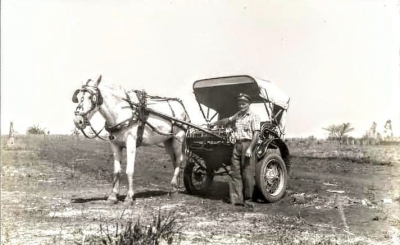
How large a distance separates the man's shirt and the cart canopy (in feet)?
2.16

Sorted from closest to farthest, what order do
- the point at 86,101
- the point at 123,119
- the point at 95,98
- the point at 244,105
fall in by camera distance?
the point at 86,101, the point at 95,98, the point at 244,105, the point at 123,119

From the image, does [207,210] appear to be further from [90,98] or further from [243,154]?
[90,98]

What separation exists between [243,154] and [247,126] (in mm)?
487

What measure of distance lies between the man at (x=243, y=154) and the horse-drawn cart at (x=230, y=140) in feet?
0.62

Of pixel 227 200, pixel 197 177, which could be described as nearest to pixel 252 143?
pixel 227 200

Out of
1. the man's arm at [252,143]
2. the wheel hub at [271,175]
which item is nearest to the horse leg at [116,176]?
the man's arm at [252,143]

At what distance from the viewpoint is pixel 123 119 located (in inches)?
305

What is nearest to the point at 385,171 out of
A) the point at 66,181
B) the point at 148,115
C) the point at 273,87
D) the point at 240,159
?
the point at 273,87

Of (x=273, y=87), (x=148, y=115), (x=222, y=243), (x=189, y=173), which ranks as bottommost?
(x=222, y=243)

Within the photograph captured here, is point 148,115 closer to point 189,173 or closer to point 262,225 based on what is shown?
point 189,173

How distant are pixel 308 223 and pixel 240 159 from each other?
5.94 ft

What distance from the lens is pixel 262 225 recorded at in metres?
6.14

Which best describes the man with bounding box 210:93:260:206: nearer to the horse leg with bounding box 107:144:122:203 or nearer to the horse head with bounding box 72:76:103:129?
the horse leg with bounding box 107:144:122:203

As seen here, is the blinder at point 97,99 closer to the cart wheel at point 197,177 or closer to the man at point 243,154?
the cart wheel at point 197,177
